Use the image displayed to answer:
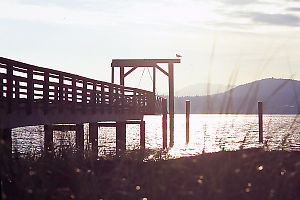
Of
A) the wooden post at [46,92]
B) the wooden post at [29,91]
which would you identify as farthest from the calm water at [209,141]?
the wooden post at [46,92]

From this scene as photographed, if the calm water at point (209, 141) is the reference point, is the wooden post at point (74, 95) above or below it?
above

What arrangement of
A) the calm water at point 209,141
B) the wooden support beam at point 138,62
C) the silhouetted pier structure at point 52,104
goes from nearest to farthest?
the calm water at point 209,141 < the silhouetted pier structure at point 52,104 < the wooden support beam at point 138,62

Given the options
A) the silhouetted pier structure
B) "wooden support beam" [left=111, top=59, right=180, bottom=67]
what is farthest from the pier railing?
"wooden support beam" [left=111, top=59, right=180, bottom=67]

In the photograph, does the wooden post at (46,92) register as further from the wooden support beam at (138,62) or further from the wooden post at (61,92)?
the wooden support beam at (138,62)

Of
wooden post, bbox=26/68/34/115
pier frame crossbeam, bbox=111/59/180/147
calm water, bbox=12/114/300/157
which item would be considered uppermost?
pier frame crossbeam, bbox=111/59/180/147

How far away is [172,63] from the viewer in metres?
32.8

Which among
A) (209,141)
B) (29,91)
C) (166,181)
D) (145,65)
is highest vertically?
(145,65)

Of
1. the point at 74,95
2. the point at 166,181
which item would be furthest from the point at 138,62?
the point at 166,181

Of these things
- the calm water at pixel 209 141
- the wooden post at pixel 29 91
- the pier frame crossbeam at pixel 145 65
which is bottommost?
the calm water at pixel 209 141

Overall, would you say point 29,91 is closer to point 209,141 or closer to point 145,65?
point 209,141

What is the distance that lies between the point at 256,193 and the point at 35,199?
11.5ft

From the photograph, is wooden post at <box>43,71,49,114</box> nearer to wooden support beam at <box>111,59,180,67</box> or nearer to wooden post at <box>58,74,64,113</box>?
wooden post at <box>58,74,64,113</box>

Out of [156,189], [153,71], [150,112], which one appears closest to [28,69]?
[156,189]

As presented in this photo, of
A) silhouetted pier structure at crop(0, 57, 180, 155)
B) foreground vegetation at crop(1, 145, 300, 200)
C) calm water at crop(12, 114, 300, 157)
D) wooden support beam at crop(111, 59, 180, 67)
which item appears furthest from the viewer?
wooden support beam at crop(111, 59, 180, 67)
